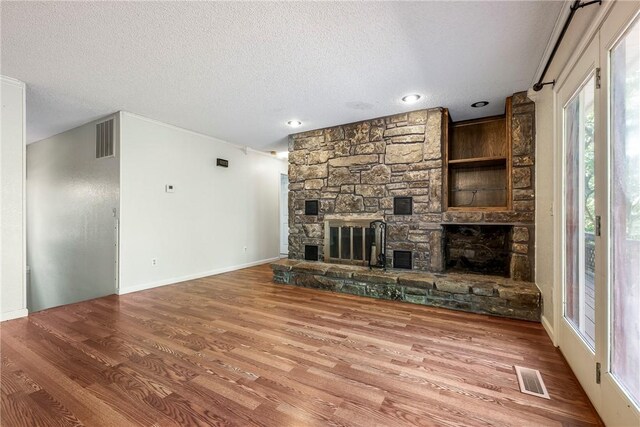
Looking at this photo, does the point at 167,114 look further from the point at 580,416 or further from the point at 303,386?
the point at 580,416

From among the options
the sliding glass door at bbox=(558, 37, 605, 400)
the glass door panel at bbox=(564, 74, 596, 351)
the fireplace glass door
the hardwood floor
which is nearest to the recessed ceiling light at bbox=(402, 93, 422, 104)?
the sliding glass door at bbox=(558, 37, 605, 400)

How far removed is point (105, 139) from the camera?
390cm

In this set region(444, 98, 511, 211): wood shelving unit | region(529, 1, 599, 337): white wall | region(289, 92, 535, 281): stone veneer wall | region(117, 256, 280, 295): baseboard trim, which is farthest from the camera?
region(117, 256, 280, 295): baseboard trim

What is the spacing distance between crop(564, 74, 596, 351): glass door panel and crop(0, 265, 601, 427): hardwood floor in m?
0.43

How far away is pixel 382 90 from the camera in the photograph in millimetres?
3045

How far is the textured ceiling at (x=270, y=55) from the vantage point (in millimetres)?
1876

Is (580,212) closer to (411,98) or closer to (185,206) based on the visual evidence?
(411,98)

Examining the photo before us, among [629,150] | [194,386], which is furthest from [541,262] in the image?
[194,386]

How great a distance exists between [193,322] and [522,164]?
398 centimetres

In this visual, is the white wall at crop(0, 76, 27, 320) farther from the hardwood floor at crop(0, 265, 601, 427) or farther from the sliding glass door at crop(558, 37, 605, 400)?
the sliding glass door at crop(558, 37, 605, 400)

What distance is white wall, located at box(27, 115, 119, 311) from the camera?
392 cm

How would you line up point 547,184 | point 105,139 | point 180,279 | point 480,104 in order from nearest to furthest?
1. point 547,184
2. point 480,104
3. point 105,139
4. point 180,279

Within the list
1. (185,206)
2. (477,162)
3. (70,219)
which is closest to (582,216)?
(477,162)

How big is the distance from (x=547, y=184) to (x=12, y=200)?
5440 mm
